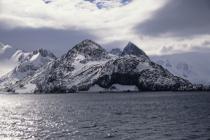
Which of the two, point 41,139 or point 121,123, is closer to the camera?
point 41,139

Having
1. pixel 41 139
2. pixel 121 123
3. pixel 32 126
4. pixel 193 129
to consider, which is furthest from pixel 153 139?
pixel 32 126

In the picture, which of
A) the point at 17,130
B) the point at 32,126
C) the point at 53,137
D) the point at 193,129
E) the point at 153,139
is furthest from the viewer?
the point at 32,126

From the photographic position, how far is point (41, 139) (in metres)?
100

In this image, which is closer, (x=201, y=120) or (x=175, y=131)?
(x=175, y=131)

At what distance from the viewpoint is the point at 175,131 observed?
106938 millimetres

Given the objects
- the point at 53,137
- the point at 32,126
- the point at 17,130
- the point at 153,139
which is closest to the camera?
the point at 153,139

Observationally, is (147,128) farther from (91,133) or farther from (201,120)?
(201,120)

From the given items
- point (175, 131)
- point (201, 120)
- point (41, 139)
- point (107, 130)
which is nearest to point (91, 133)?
point (107, 130)

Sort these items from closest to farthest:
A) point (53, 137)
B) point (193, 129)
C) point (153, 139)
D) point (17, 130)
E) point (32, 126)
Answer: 1. point (153, 139)
2. point (53, 137)
3. point (193, 129)
4. point (17, 130)
5. point (32, 126)

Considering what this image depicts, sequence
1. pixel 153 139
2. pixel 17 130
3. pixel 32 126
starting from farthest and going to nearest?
pixel 32 126
pixel 17 130
pixel 153 139

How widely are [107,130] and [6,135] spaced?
26061 millimetres

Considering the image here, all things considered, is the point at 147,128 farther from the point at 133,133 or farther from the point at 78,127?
the point at 78,127

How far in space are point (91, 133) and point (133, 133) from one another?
35.3 feet

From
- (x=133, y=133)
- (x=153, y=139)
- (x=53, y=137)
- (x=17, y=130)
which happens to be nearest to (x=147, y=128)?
(x=133, y=133)
